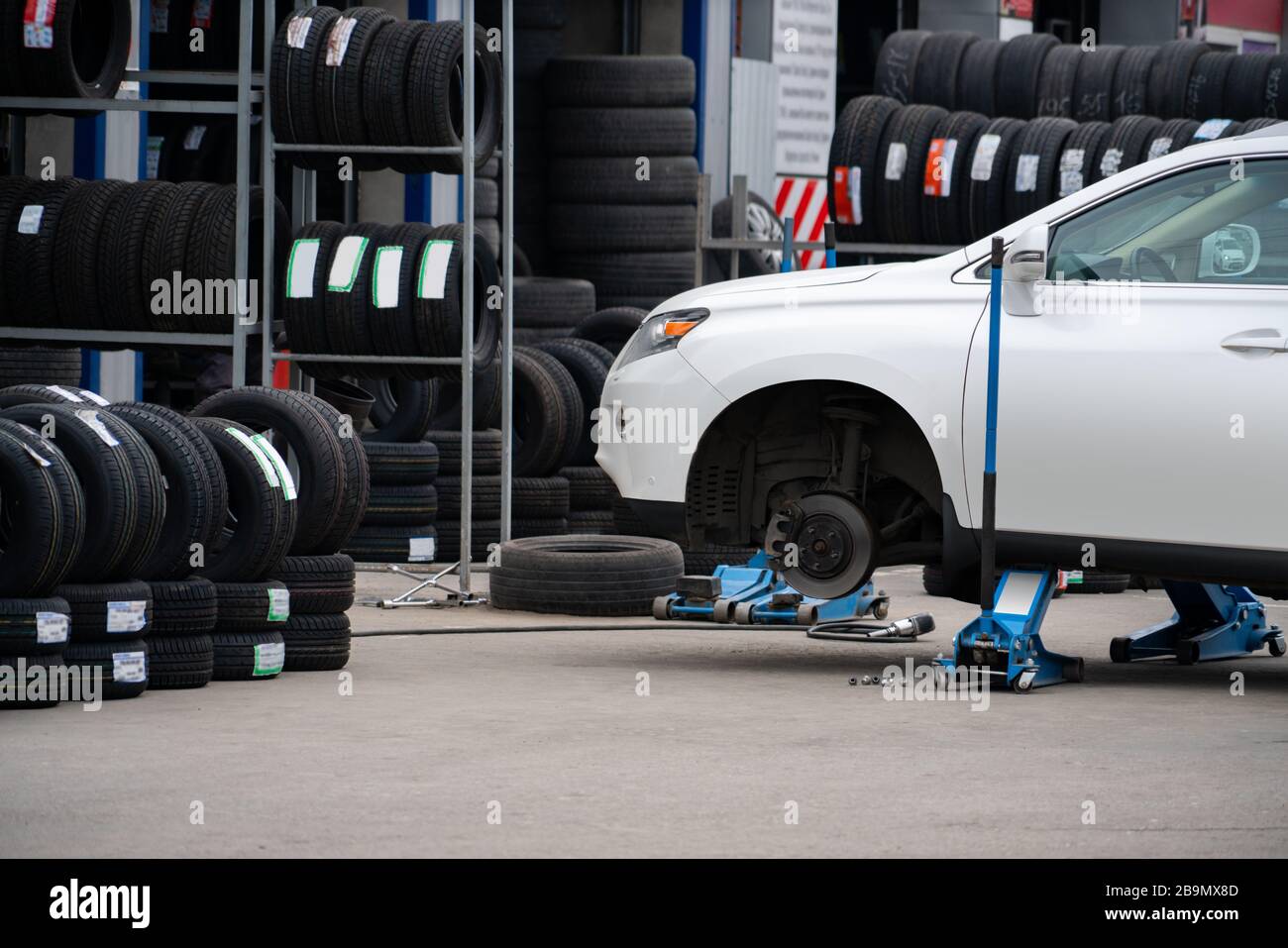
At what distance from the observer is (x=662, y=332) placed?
7.96 meters

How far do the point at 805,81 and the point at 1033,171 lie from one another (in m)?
9.69

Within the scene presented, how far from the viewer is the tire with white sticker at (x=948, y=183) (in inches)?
475

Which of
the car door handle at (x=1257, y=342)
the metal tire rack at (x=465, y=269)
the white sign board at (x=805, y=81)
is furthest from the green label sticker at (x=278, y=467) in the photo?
the white sign board at (x=805, y=81)

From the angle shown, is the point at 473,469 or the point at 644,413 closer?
the point at 644,413

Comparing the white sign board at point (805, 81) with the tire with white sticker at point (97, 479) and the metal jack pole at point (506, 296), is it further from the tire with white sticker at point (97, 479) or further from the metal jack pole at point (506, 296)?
the tire with white sticker at point (97, 479)

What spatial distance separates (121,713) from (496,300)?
15.8 feet

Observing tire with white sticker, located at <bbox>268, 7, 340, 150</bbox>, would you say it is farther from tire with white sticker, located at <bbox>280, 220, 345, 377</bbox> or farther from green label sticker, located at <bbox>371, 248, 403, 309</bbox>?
green label sticker, located at <bbox>371, 248, 403, 309</bbox>

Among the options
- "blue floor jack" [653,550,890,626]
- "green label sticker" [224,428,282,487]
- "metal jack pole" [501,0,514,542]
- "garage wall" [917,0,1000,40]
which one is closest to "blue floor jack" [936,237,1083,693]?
"blue floor jack" [653,550,890,626]

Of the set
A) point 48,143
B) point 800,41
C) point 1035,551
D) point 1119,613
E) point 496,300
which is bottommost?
point 1119,613

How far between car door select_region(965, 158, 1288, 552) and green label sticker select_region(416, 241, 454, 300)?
3685 mm

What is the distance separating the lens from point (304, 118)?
404 inches

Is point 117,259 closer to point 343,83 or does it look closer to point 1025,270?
point 343,83
